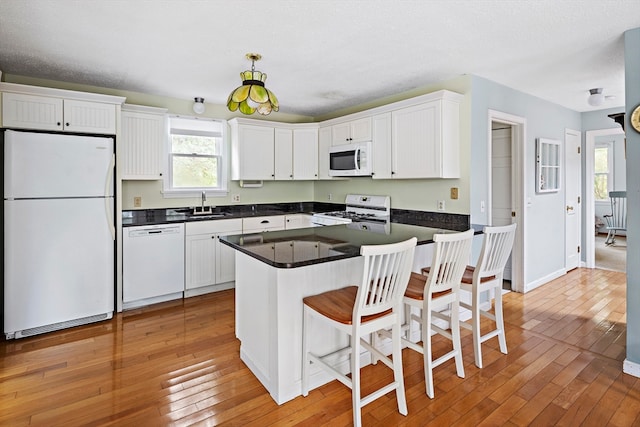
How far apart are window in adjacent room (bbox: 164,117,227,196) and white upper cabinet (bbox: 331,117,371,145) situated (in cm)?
151

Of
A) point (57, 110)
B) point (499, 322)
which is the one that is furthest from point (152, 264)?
point (499, 322)

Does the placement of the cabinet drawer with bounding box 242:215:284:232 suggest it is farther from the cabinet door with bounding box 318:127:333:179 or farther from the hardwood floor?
the hardwood floor

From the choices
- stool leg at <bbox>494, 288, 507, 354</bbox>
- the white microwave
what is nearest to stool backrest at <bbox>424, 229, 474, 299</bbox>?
stool leg at <bbox>494, 288, 507, 354</bbox>

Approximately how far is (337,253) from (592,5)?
2145 mm

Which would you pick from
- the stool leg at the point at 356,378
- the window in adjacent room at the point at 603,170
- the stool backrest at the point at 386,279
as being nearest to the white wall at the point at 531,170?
the stool backrest at the point at 386,279

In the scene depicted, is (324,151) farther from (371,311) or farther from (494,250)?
(371,311)

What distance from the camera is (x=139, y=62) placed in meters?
3.16

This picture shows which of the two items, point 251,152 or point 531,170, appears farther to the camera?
point 251,152

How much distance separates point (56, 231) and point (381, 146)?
3.24 metres

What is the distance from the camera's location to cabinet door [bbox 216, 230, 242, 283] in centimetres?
427

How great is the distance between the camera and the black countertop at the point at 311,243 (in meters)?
1.99

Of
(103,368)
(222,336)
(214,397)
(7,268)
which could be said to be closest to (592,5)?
(214,397)

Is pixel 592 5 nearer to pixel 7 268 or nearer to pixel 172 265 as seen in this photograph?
pixel 172 265

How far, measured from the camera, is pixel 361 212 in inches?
184
